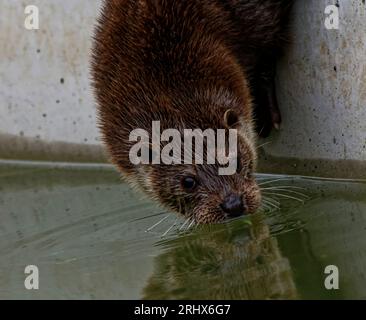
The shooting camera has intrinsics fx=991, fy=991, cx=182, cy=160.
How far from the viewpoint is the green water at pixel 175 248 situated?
5438 millimetres

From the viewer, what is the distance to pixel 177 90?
20.5ft

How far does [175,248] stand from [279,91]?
1797 millimetres

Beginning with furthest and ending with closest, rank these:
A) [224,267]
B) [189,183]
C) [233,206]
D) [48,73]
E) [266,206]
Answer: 1. [48,73]
2. [266,206]
3. [189,183]
4. [233,206]
5. [224,267]

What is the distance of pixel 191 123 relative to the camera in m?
6.13

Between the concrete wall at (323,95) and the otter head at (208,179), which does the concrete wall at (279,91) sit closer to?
the concrete wall at (323,95)

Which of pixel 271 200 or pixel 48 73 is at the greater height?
pixel 48 73

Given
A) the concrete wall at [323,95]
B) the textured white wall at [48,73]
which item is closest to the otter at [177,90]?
the concrete wall at [323,95]

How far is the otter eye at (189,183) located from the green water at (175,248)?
1.19ft

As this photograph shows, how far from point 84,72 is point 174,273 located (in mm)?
2994

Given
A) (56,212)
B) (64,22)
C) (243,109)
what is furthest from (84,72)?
(243,109)

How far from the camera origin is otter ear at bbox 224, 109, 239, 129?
6.24 m

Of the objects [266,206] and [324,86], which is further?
[324,86]

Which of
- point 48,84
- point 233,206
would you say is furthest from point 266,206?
point 48,84

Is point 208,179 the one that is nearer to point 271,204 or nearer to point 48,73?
point 271,204
